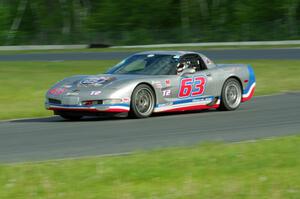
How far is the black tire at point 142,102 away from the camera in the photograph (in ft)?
43.5

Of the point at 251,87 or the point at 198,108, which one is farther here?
the point at 251,87

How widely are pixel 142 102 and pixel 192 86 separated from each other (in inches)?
51.7

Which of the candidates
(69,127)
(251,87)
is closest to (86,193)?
(69,127)

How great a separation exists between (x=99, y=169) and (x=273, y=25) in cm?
4737

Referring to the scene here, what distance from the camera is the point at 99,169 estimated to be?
7684mm

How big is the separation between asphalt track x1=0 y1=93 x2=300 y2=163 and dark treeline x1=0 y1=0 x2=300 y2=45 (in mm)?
38915

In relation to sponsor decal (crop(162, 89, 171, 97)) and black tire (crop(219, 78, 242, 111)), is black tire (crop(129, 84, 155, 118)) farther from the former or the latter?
black tire (crop(219, 78, 242, 111))

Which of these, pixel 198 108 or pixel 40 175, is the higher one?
pixel 40 175

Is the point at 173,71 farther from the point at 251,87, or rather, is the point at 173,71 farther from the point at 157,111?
the point at 251,87

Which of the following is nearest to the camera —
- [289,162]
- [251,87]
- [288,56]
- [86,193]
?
[86,193]

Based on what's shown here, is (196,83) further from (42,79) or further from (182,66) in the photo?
(42,79)

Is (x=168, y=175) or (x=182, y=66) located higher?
(x=168, y=175)

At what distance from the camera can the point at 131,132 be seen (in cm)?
1146

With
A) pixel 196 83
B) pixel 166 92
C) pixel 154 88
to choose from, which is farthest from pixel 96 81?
pixel 196 83
